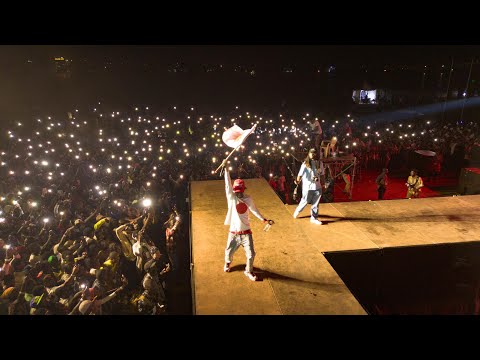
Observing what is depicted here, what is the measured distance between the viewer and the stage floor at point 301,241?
4.38 metres

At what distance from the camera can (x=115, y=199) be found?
25.6ft

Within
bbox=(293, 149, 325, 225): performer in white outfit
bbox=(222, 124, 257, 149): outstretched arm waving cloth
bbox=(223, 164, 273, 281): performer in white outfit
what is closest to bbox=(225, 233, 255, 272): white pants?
bbox=(223, 164, 273, 281): performer in white outfit

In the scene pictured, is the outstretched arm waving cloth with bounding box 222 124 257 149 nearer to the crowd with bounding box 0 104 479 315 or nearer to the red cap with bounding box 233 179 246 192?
the red cap with bounding box 233 179 246 192

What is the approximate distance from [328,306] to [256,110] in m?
22.8

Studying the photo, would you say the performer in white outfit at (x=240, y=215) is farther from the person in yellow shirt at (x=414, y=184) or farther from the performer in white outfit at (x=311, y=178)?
the person in yellow shirt at (x=414, y=184)

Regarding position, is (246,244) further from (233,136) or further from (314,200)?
(314,200)

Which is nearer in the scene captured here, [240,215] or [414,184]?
[240,215]

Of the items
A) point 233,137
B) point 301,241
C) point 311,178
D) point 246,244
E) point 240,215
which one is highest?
point 233,137

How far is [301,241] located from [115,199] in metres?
4.82

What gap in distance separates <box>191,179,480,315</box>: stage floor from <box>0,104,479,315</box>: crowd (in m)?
1.04

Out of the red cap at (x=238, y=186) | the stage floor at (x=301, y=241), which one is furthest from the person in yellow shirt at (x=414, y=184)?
the red cap at (x=238, y=186)

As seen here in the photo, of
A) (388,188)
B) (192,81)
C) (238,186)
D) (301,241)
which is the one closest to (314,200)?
(301,241)

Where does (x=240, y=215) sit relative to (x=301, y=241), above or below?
above

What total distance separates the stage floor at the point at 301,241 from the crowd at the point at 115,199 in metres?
1.04
